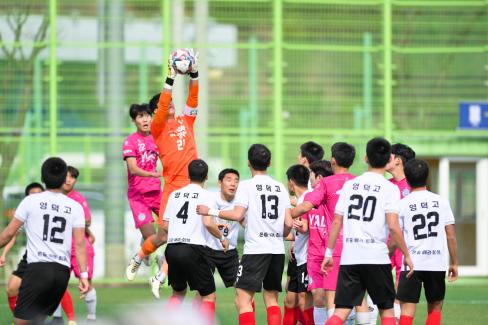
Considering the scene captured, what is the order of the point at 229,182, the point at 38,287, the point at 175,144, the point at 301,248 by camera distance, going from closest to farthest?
the point at 38,287 < the point at 301,248 < the point at 175,144 < the point at 229,182

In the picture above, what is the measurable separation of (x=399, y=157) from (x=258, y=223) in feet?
6.33

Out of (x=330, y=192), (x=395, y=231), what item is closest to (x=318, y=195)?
(x=330, y=192)

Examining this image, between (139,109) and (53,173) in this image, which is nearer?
(53,173)

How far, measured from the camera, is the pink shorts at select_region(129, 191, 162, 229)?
13.3 meters

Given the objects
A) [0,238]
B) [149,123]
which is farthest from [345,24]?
[0,238]

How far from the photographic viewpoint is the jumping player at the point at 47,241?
9305mm

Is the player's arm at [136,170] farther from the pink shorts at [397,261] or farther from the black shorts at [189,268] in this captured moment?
the pink shorts at [397,261]

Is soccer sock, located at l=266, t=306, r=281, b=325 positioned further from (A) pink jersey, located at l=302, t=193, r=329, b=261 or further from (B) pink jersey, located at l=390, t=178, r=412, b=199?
(B) pink jersey, located at l=390, t=178, r=412, b=199

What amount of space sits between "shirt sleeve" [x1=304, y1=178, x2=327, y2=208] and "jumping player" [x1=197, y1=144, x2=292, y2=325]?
0.28 meters

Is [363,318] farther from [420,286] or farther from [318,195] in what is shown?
[318,195]

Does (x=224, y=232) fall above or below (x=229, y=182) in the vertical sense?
below

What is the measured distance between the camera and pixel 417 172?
10297 millimetres

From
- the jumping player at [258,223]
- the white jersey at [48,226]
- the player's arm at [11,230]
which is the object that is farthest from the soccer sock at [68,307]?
the white jersey at [48,226]

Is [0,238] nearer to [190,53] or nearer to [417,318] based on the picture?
[190,53]
